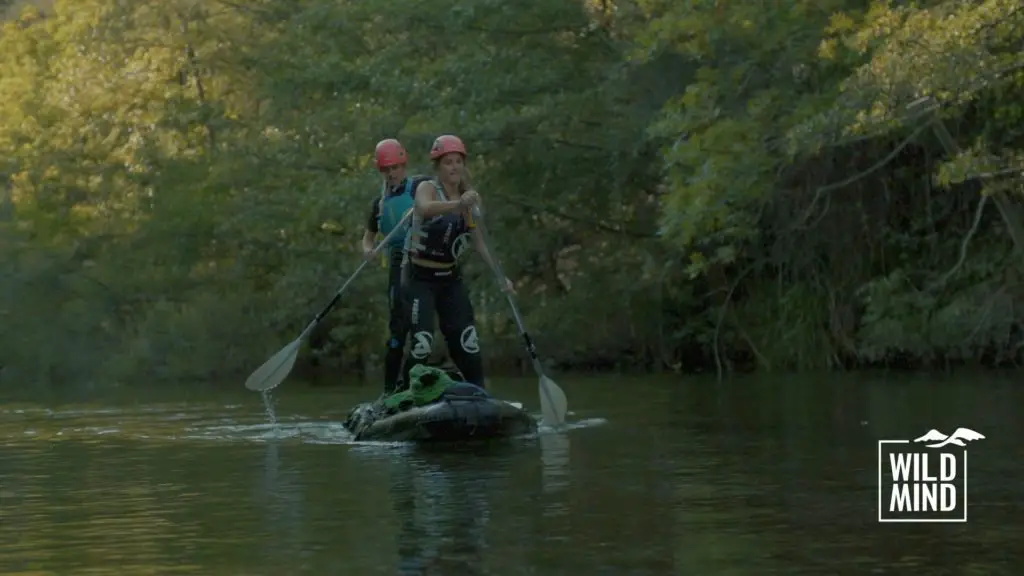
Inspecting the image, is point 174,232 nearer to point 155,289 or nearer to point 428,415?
point 155,289

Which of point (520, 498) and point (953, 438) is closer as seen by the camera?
point (520, 498)

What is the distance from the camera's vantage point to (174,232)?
43906 millimetres

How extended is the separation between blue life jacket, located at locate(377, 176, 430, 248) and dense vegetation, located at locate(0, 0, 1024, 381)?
7.06m

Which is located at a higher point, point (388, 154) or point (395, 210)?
point (388, 154)

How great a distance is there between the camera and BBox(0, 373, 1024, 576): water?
371 inches

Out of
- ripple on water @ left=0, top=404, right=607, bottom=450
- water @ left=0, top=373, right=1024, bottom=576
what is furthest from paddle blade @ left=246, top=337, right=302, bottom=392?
water @ left=0, top=373, right=1024, bottom=576

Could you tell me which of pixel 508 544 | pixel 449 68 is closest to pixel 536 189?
pixel 449 68

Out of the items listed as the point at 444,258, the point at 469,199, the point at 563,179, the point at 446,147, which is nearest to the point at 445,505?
the point at 469,199

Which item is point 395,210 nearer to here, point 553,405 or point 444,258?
point 444,258

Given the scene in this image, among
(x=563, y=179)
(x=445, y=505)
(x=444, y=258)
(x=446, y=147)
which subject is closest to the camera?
(x=445, y=505)

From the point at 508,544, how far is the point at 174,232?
114 feet

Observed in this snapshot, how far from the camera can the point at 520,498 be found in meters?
12.0

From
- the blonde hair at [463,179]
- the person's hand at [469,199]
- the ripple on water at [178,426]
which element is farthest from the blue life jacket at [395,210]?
the ripple on water at [178,426]

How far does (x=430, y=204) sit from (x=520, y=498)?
512cm
